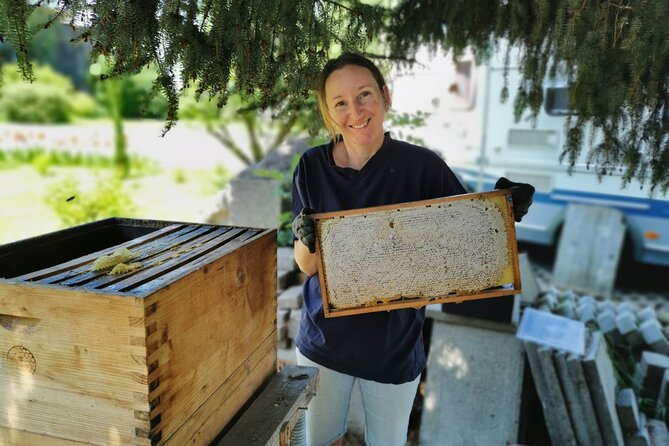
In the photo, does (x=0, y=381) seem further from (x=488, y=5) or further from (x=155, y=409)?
(x=488, y=5)

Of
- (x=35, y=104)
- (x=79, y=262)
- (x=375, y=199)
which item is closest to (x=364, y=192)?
(x=375, y=199)

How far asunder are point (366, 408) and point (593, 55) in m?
1.58

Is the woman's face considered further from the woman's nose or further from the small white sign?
the small white sign

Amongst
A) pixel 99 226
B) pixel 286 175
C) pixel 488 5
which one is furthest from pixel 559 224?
pixel 99 226

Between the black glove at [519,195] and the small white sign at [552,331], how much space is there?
1478 mm

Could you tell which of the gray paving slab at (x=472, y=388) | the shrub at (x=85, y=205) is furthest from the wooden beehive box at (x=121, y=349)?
the shrub at (x=85, y=205)

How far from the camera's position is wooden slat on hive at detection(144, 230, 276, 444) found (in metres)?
1.05

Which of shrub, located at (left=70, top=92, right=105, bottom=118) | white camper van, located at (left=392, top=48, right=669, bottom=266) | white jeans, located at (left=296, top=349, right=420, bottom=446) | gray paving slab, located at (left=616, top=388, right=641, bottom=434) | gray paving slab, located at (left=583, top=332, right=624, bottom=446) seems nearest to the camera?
white jeans, located at (left=296, top=349, right=420, bottom=446)

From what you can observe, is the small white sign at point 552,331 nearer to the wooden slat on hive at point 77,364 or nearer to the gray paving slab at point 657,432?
the gray paving slab at point 657,432

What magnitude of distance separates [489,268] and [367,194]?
0.49 m

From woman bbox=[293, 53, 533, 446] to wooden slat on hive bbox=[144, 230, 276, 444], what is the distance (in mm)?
243

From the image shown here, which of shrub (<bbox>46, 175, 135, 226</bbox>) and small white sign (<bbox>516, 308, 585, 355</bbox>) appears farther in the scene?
shrub (<bbox>46, 175, 135, 226</bbox>)

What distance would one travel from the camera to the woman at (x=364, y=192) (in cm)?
169

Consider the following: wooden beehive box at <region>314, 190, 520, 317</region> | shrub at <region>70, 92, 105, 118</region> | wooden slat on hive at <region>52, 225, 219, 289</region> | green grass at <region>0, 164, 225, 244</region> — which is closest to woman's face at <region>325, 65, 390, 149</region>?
wooden beehive box at <region>314, 190, 520, 317</region>
